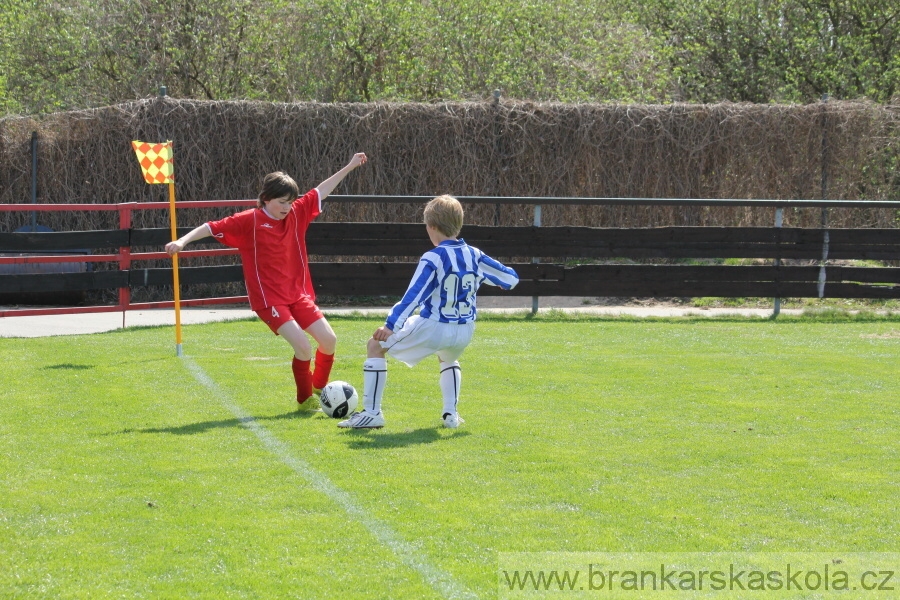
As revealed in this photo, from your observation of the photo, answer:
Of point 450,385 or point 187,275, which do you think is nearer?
point 450,385

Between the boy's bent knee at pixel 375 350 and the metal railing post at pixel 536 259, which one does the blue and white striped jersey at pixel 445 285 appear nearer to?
the boy's bent knee at pixel 375 350

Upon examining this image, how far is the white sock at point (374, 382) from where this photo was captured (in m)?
6.88

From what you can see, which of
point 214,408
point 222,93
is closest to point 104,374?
point 214,408

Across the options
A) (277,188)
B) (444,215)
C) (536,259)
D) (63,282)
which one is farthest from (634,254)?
(444,215)

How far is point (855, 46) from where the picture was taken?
2197 centimetres

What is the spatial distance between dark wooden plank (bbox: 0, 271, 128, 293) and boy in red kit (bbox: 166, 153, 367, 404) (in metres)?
5.22

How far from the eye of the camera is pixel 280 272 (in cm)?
779

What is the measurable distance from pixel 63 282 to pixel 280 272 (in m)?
5.51

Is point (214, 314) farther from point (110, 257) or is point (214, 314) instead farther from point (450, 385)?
point (450, 385)

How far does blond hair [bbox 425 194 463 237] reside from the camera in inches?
268

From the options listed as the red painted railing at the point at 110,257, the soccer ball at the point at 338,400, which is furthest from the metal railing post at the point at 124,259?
the soccer ball at the point at 338,400

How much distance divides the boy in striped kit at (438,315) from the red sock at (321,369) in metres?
0.93

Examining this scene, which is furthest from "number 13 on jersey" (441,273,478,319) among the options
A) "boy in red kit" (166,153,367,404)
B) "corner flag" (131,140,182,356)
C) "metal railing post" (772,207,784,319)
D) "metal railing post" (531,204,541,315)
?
"metal railing post" (772,207,784,319)

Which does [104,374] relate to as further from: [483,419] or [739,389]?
[739,389]
